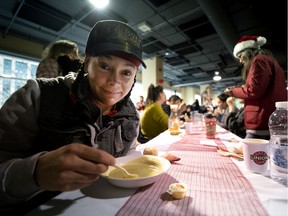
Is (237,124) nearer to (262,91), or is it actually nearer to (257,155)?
(262,91)

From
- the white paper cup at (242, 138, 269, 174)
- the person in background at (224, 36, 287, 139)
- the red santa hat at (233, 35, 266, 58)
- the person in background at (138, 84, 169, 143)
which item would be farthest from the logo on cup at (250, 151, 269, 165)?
the person in background at (138, 84, 169, 143)

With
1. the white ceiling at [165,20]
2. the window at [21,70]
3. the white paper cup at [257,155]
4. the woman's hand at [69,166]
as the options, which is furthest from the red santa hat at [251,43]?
the window at [21,70]

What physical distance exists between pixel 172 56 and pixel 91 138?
703 centimetres

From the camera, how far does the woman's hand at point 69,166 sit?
39 cm

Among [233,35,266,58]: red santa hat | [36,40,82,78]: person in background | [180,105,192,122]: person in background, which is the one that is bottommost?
[180,105,192,122]: person in background

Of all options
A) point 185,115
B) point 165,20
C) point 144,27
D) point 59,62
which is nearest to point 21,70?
point 144,27

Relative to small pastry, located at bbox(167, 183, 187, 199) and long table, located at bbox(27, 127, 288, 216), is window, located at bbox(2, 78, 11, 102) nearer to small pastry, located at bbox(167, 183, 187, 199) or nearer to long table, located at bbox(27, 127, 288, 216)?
long table, located at bbox(27, 127, 288, 216)

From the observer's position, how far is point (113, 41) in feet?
2.32

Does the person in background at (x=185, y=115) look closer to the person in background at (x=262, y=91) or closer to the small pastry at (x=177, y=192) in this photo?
the person in background at (x=262, y=91)

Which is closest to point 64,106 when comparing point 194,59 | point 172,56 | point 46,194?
point 46,194

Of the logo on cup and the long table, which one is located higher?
the logo on cup

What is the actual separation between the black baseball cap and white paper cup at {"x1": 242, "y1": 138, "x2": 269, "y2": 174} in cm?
63

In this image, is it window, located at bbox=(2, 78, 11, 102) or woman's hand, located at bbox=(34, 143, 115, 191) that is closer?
woman's hand, located at bbox=(34, 143, 115, 191)

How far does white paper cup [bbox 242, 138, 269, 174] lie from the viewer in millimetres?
670
